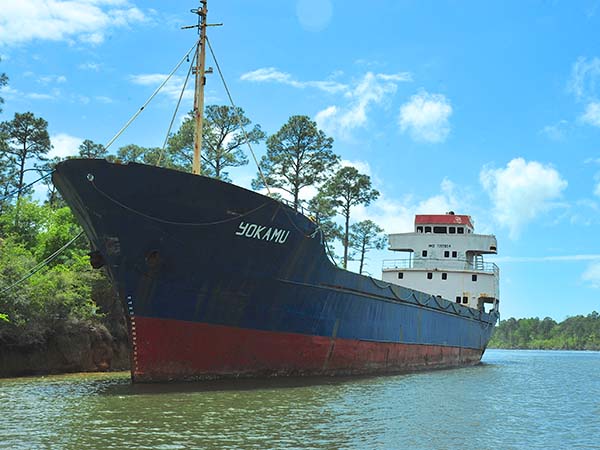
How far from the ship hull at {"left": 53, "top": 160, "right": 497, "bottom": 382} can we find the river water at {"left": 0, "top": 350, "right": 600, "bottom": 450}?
0.71 metres

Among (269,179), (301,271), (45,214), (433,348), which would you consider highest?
(269,179)

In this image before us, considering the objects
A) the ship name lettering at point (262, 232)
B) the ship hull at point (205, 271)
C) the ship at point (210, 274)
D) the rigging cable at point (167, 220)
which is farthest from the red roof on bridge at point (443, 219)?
the rigging cable at point (167, 220)

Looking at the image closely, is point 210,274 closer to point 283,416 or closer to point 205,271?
point 205,271

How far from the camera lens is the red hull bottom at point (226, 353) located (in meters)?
13.1

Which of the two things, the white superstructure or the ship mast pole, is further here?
the white superstructure

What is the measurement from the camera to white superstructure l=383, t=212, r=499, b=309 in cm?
2917

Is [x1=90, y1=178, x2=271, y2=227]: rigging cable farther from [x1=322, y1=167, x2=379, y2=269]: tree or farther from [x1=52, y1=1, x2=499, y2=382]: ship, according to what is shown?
[x1=322, y1=167, x2=379, y2=269]: tree

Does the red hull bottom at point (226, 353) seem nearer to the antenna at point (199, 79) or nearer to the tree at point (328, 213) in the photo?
the antenna at point (199, 79)

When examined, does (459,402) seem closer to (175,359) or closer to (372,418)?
(372,418)

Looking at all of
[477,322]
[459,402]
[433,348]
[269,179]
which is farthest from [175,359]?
[269,179]

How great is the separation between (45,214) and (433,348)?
618 inches

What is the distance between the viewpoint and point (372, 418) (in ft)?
34.2

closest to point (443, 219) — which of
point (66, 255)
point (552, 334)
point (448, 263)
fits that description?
point (448, 263)

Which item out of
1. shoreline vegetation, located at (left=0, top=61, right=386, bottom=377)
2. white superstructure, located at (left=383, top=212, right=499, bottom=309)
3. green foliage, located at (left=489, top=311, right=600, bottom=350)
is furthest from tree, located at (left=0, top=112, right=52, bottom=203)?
green foliage, located at (left=489, top=311, right=600, bottom=350)
